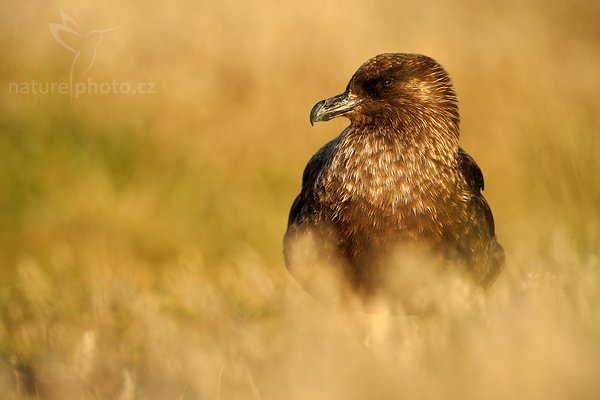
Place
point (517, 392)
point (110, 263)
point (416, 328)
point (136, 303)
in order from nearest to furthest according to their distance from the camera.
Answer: point (517, 392), point (416, 328), point (136, 303), point (110, 263)

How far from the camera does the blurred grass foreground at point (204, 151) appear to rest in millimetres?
3754

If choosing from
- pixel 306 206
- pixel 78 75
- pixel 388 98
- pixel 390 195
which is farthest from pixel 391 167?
pixel 78 75

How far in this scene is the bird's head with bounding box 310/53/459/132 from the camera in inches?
178

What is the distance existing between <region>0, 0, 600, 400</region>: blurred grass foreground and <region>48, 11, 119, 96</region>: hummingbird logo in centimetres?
1

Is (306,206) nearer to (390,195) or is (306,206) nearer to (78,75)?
(390,195)

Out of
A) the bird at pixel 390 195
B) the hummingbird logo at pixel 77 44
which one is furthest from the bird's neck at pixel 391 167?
the hummingbird logo at pixel 77 44

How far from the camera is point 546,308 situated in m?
2.91

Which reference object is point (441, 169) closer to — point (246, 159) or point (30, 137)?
point (246, 159)

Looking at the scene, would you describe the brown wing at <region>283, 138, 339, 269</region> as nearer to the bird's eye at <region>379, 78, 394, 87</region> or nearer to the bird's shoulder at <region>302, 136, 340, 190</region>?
the bird's shoulder at <region>302, 136, 340, 190</region>

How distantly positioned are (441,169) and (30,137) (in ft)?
13.4

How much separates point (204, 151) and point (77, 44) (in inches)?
60.1

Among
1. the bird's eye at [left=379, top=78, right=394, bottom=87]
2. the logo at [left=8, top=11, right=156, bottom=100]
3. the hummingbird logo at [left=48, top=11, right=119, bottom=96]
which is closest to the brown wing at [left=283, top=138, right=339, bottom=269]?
the bird's eye at [left=379, top=78, right=394, bottom=87]

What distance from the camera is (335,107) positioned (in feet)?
14.9

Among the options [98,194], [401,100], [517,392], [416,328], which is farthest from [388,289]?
[98,194]
